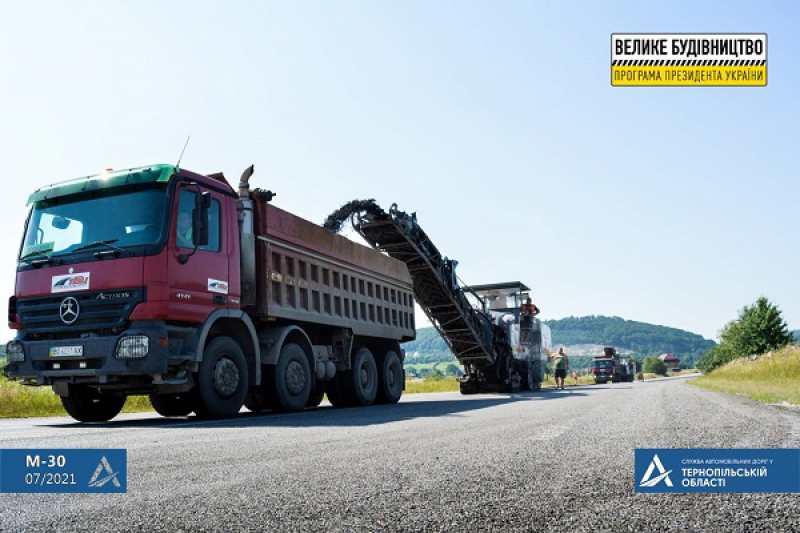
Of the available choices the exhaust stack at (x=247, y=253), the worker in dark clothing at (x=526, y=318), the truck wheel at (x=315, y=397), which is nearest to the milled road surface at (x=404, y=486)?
the exhaust stack at (x=247, y=253)

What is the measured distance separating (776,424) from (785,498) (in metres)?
3.74

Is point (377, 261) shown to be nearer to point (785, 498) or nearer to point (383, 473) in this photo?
point (383, 473)

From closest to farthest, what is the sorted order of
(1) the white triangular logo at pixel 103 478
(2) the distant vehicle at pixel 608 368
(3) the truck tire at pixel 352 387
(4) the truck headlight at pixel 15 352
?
(1) the white triangular logo at pixel 103 478 → (4) the truck headlight at pixel 15 352 → (3) the truck tire at pixel 352 387 → (2) the distant vehicle at pixel 608 368

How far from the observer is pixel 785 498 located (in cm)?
312

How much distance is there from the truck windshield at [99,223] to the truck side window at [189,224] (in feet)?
0.76

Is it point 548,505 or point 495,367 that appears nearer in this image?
point 548,505

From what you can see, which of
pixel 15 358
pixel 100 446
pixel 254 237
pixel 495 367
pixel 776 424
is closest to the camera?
pixel 100 446

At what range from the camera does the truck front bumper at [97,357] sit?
27.4ft

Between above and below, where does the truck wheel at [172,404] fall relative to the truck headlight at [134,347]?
below

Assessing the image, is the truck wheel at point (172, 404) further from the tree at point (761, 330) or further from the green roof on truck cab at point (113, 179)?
the tree at point (761, 330)

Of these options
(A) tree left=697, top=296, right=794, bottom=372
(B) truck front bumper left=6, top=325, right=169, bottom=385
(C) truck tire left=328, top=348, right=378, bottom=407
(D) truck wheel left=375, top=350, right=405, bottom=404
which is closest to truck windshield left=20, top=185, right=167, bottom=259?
(B) truck front bumper left=6, top=325, right=169, bottom=385

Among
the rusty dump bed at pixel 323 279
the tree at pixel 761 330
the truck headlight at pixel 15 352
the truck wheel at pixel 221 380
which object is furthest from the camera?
the tree at pixel 761 330

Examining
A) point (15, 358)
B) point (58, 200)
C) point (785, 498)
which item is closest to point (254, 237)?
point (58, 200)

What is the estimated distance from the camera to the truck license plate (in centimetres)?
859
